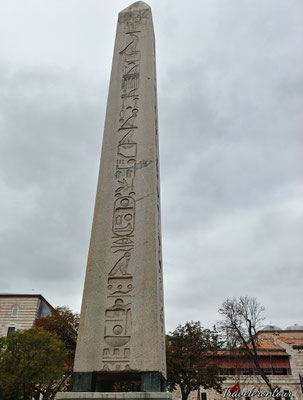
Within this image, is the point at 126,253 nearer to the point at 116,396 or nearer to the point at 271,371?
the point at 116,396

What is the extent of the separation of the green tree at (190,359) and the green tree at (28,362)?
6351 millimetres

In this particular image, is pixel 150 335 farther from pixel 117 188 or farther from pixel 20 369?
pixel 20 369

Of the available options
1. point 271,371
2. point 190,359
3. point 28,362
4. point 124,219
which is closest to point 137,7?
point 124,219

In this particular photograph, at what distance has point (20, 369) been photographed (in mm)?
17234

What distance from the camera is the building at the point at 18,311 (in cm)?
2986

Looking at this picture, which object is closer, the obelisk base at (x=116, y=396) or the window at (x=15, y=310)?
the obelisk base at (x=116, y=396)

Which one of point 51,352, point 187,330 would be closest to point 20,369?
point 51,352

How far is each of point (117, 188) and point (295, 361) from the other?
99.4 feet

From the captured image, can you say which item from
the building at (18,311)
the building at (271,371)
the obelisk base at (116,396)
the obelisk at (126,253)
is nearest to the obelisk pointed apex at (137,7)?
the obelisk at (126,253)

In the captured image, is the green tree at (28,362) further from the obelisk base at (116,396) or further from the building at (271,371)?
the obelisk base at (116,396)

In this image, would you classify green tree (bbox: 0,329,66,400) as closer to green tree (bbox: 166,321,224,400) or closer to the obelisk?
green tree (bbox: 166,321,224,400)

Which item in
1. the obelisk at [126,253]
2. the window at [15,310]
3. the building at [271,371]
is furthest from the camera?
the window at [15,310]

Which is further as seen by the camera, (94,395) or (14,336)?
(14,336)

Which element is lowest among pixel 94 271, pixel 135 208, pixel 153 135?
pixel 94 271
